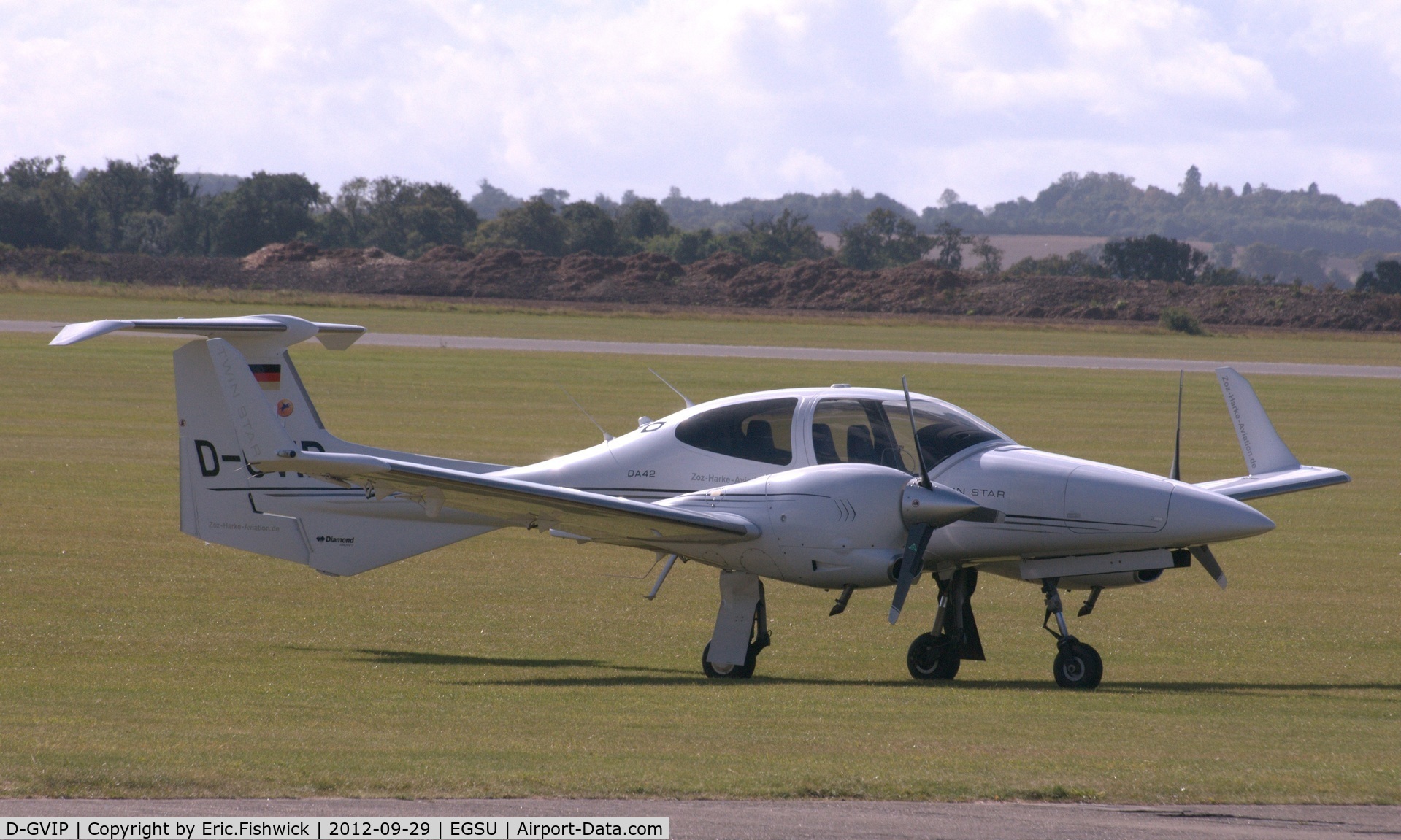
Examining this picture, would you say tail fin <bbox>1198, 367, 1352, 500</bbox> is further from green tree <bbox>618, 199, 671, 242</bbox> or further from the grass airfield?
green tree <bbox>618, 199, 671, 242</bbox>

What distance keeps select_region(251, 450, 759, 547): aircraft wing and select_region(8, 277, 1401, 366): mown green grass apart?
5411cm

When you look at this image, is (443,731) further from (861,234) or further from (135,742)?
(861,234)

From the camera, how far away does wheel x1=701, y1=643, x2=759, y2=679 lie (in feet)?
42.3

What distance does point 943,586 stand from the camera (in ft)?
44.3

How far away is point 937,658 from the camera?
43.4 ft

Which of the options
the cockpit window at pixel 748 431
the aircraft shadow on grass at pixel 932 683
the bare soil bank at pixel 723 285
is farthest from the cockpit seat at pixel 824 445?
the bare soil bank at pixel 723 285

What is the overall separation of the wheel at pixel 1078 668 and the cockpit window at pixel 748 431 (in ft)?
9.39

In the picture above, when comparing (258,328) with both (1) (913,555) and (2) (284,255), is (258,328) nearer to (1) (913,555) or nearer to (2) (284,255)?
(1) (913,555)

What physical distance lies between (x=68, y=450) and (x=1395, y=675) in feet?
84.3

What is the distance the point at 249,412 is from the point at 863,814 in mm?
6229

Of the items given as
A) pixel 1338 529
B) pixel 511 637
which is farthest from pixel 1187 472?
pixel 511 637

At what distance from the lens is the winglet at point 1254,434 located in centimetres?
1533

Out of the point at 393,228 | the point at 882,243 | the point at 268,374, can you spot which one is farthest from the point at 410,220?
the point at 268,374

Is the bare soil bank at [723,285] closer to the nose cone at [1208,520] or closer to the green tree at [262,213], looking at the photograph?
the green tree at [262,213]
